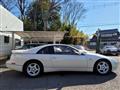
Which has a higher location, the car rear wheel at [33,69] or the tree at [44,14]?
the tree at [44,14]

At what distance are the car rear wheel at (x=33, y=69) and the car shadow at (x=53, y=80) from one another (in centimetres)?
24

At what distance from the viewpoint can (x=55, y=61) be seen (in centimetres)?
1004

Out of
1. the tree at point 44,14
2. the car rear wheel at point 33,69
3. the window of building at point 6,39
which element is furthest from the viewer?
the tree at point 44,14

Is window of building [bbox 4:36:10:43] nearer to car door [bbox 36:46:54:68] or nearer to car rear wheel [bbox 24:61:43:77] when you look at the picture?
car door [bbox 36:46:54:68]

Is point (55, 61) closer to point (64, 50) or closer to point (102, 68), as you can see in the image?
point (64, 50)

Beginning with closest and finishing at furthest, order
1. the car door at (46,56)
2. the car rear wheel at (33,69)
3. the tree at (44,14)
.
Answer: the car rear wheel at (33,69) < the car door at (46,56) < the tree at (44,14)

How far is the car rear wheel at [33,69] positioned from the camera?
9.86 meters

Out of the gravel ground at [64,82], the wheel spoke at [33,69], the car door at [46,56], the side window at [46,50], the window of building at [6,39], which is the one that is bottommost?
the gravel ground at [64,82]

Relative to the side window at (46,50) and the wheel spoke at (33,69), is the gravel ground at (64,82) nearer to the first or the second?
the wheel spoke at (33,69)

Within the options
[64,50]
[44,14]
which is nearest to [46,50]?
[64,50]

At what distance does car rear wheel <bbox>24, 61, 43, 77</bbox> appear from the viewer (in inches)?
388

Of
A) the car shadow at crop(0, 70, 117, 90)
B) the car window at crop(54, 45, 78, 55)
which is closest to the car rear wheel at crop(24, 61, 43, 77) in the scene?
the car shadow at crop(0, 70, 117, 90)

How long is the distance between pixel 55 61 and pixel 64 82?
5.07 feet

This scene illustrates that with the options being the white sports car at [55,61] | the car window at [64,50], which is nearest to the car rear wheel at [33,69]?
the white sports car at [55,61]
